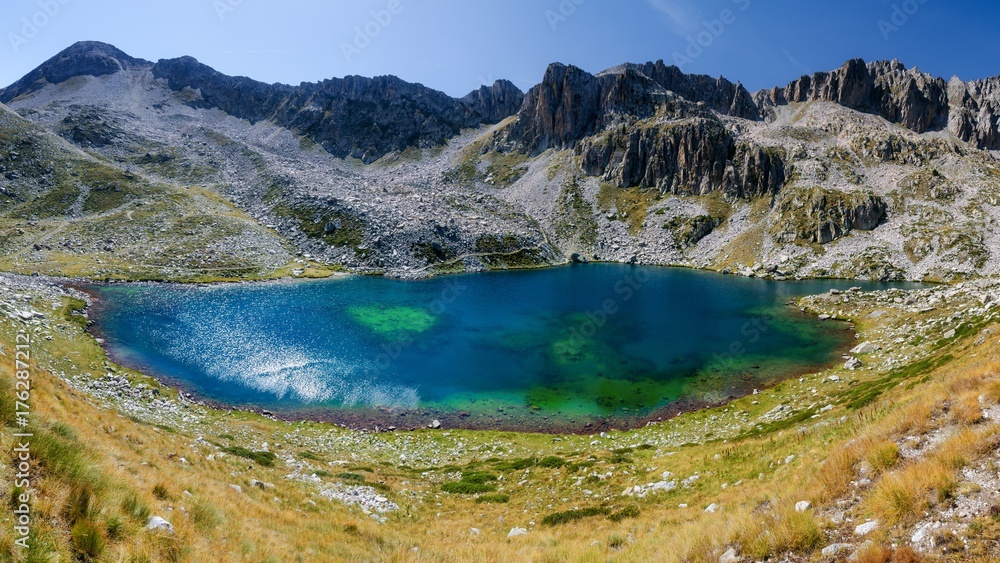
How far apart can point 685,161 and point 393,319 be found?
460ft

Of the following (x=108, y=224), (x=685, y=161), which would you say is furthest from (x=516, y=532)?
(x=685, y=161)

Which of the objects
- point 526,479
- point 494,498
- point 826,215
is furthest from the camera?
point 826,215

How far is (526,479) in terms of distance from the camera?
83.0 feet

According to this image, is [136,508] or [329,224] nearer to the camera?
[136,508]

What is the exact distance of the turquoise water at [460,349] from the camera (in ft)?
136

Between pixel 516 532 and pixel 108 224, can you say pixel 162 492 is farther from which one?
pixel 108 224

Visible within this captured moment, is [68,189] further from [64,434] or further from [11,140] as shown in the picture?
[64,434]

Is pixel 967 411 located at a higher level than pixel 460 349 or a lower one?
higher

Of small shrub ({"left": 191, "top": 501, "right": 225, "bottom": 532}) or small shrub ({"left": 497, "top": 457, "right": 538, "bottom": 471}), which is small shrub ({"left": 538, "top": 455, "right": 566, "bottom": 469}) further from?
small shrub ({"left": 191, "top": 501, "right": 225, "bottom": 532})

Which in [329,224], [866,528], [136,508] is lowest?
[136,508]

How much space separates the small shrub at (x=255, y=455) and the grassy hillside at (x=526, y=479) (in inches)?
5.1

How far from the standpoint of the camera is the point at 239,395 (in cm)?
4131

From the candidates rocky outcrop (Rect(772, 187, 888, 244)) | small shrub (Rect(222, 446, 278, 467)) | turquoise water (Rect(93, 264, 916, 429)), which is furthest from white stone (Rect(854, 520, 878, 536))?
rocky outcrop (Rect(772, 187, 888, 244))

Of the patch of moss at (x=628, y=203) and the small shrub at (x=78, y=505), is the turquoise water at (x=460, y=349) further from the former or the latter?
the patch of moss at (x=628, y=203)
